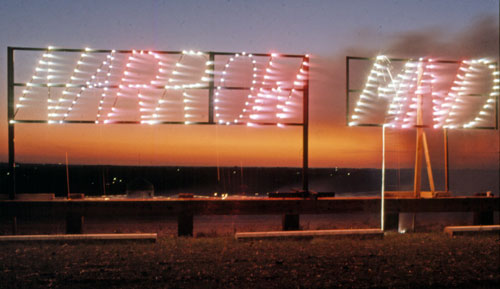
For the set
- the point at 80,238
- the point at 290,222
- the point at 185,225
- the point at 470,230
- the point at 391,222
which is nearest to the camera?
the point at 80,238

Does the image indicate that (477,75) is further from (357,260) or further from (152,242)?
(152,242)

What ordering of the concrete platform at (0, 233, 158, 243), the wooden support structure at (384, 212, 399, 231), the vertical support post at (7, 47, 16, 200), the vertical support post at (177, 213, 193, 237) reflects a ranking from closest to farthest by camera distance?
the concrete platform at (0, 233, 158, 243) → the vertical support post at (177, 213, 193, 237) → the vertical support post at (7, 47, 16, 200) → the wooden support structure at (384, 212, 399, 231)

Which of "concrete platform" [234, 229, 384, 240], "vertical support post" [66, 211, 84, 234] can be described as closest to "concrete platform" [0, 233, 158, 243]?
"vertical support post" [66, 211, 84, 234]

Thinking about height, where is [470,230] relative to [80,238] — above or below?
below

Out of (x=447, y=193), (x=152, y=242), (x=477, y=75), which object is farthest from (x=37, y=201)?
(x=477, y=75)

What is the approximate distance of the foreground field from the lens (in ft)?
22.5

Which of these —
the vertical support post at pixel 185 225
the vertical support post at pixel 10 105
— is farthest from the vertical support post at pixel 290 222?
the vertical support post at pixel 10 105

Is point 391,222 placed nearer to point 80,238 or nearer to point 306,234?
point 306,234

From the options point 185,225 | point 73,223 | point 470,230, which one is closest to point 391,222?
point 470,230

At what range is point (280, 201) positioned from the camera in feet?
37.9

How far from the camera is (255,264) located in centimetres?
795

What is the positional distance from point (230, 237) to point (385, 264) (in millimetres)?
3671

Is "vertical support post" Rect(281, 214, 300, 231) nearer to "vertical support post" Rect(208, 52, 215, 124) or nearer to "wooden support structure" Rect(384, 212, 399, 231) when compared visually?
"wooden support structure" Rect(384, 212, 399, 231)

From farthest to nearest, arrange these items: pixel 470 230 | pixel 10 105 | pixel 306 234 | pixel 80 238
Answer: pixel 10 105
pixel 470 230
pixel 306 234
pixel 80 238
